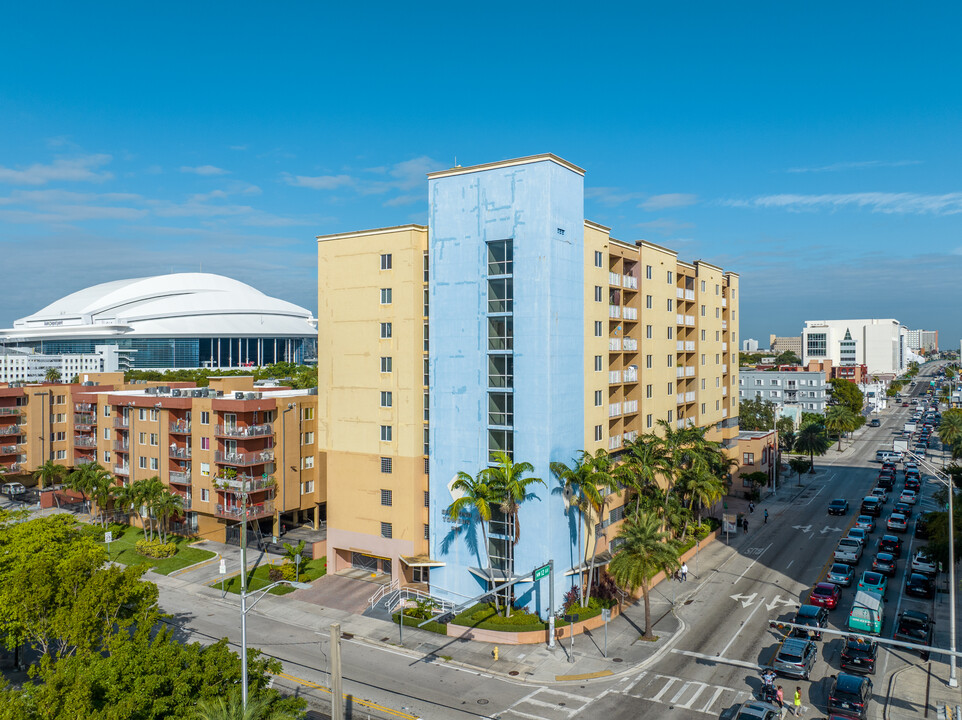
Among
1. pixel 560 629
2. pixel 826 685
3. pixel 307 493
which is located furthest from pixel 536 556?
pixel 307 493

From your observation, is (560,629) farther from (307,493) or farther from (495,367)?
(307,493)

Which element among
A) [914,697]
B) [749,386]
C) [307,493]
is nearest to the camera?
[914,697]

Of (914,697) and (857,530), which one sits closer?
(914,697)

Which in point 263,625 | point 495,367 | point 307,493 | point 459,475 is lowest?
point 263,625

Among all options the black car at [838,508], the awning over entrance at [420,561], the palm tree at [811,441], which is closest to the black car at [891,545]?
the black car at [838,508]

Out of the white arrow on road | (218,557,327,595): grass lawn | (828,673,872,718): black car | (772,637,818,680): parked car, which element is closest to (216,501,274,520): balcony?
(218,557,327,595): grass lawn

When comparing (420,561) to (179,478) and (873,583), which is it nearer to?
(179,478)

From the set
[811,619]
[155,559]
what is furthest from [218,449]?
[811,619]
